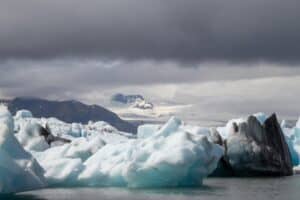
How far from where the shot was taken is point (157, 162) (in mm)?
37094

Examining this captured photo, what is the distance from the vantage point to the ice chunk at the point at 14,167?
94.6 ft

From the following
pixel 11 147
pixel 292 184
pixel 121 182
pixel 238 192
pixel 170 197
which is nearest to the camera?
pixel 11 147

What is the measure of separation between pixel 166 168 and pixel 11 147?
10570 mm

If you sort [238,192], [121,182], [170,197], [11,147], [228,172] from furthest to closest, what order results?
[228,172]
[121,182]
[238,192]
[170,197]
[11,147]

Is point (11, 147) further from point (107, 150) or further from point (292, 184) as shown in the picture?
point (292, 184)

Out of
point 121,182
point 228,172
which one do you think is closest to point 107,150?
point 121,182

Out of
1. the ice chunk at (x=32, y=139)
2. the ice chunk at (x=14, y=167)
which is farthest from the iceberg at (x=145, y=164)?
the ice chunk at (x=32, y=139)

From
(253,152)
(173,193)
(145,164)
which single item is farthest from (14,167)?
(253,152)

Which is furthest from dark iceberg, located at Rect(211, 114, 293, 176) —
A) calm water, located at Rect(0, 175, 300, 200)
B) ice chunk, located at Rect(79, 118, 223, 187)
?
ice chunk, located at Rect(79, 118, 223, 187)

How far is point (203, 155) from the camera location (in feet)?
129

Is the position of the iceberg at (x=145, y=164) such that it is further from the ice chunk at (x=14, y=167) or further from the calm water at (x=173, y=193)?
the ice chunk at (x=14, y=167)

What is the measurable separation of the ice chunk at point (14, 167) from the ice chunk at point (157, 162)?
26.9 ft

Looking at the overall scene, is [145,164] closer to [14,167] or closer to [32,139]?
[14,167]

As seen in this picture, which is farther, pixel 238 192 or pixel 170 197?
pixel 238 192
